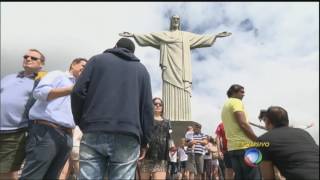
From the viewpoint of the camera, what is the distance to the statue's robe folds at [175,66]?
39.9 ft

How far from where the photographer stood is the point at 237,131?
185 inches

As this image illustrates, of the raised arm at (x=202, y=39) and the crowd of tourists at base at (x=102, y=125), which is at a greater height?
the raised arm at (x=202, y=39)

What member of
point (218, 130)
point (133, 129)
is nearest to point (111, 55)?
point (133, 129)

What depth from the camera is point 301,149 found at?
333cm

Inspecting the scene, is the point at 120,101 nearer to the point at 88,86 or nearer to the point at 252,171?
the point at 88,86

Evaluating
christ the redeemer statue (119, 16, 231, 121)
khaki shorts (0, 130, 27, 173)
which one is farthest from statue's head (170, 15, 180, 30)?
khaki shorts (0, 130, 27, 173)

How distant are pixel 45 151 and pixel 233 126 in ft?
7.05

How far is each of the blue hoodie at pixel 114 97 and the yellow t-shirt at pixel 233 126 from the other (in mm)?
1748

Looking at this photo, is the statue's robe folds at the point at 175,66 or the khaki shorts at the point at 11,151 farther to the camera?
the statue's robe folds at the point at 175,66

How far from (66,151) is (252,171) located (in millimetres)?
1964

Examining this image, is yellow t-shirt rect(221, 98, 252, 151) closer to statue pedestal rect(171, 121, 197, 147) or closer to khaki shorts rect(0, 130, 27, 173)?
khaki shorts rect(0, 130, 27, 173)

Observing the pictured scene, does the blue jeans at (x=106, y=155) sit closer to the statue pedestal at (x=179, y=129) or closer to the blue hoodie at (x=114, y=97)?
the blue hoodie at (x=114, y=97)

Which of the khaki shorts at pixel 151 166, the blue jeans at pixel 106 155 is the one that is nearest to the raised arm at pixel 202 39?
the khaki shorts at pixel 151 166

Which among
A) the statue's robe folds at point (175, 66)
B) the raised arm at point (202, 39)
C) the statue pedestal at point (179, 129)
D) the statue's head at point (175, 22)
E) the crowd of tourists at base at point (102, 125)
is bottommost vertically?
the crowd of tourists at base at point (102, 125)
